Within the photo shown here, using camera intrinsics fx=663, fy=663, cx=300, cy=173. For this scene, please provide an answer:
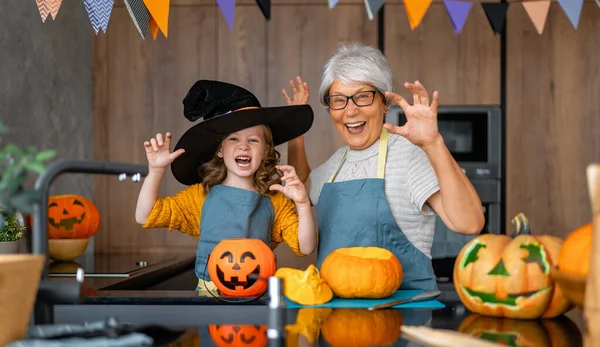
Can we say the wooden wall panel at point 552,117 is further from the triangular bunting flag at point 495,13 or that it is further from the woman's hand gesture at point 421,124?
the woman's hand gesture at point 421,124

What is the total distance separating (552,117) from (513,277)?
2.56m

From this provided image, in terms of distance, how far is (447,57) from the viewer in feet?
10.8

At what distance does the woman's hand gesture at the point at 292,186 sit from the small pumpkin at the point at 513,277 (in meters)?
0.51

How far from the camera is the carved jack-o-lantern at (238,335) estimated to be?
0.83 m

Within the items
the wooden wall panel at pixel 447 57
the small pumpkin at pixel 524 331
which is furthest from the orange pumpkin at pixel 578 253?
the wooden wall panel at pixel 447 57

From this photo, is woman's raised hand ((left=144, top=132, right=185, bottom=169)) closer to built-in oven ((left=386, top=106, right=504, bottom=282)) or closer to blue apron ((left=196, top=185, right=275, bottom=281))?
blue apron ((left=196, top=185, right=275, bottom=281))

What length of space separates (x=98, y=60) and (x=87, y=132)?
14.9 inches

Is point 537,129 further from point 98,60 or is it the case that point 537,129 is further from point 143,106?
point 98,60

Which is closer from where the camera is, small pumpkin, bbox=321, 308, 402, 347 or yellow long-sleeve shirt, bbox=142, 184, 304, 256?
small pumpkin, bbox=321, 308, 402, 347

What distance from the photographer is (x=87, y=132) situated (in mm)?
3303

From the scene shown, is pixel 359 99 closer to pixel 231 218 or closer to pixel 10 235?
pixel 231 218

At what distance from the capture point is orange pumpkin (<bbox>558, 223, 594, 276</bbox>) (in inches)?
30.5

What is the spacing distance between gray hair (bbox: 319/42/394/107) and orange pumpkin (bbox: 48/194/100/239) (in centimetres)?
85

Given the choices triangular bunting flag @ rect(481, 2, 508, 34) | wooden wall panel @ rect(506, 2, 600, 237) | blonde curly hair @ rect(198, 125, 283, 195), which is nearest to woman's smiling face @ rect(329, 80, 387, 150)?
blonde curly hair @ rect(198, 125, 283, 195)
